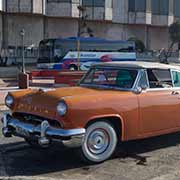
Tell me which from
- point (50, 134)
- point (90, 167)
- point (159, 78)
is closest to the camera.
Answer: point (50, 134)

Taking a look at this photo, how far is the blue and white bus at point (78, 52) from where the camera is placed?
118 ft

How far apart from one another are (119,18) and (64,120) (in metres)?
51.8

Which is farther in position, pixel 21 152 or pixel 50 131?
pixel 21 152

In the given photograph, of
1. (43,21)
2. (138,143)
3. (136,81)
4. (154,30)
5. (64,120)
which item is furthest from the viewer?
(154,30)

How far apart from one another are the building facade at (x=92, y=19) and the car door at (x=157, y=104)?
39659mm

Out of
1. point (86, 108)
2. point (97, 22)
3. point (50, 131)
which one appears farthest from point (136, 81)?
point (97, 22)

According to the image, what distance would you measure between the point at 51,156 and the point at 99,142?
887mm

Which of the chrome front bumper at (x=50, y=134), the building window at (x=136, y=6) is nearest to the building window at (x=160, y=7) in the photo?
the building window at (x=136, y=6)

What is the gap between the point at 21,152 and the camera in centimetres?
744

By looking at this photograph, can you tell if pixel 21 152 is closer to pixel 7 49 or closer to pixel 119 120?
pixel 119 120

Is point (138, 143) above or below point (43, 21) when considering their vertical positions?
below

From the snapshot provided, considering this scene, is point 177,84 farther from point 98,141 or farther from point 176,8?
point 176,8

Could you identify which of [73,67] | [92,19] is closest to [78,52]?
[73,67]

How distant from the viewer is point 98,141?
6.78 metres
